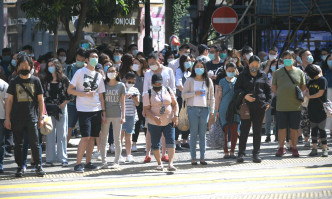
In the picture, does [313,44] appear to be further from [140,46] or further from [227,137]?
[227,137]

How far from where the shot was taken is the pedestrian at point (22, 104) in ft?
36.8

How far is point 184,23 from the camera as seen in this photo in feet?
163

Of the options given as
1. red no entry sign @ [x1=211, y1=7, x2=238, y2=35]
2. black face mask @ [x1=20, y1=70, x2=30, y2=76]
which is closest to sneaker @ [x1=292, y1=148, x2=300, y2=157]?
black face mask @ [x1=20, y1=70, x2=30, y2=76]

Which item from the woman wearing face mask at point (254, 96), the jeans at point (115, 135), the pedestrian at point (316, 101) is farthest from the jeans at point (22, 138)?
the pedestrian at point (316, 101)

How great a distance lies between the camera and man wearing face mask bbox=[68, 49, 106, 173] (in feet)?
38.6

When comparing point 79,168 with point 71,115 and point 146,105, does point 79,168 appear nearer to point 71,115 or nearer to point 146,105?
point 146,105

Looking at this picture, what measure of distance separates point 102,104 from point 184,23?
125ft

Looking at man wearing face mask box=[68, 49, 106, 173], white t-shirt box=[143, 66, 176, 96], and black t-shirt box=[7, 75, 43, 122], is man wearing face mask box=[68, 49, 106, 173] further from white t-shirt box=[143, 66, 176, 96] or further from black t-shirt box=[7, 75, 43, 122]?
white t-shirt box=[143, 66, 176, 96]

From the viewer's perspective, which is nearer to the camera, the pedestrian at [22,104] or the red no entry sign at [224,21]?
the pedestrian at [22,104]

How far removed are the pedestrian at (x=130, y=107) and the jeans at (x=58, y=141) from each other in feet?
3.52

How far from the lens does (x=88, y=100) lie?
466 inches

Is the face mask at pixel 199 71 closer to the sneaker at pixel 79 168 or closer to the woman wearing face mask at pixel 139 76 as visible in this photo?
the woman wearing face mask at pixel 139 76

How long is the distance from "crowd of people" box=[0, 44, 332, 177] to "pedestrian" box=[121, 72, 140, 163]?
18 mm

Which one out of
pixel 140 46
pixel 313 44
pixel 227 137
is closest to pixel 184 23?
pixel 140 46
